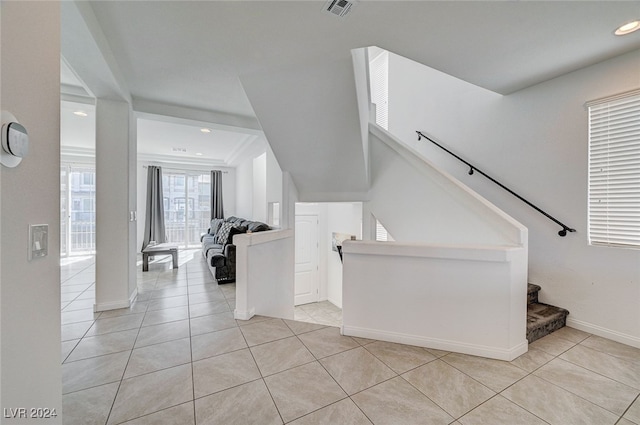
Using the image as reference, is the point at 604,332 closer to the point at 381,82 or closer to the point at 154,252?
the point at 381,82

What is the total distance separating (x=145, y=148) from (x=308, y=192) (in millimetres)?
4556

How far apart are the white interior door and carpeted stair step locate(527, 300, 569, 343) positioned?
4.16 metres

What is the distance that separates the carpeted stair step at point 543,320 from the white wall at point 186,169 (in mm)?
7627

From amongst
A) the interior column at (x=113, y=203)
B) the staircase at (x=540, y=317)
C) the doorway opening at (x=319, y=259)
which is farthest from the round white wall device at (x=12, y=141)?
the doorway opening at (x=319, y=259)

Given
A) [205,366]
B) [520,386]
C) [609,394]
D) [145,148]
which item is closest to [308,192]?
[205,366]

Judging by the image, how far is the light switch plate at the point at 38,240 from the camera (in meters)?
0.89

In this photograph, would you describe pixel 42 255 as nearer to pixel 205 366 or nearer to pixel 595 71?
pixel 205 366

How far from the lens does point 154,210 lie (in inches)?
285

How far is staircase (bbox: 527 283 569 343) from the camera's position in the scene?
8.00ft

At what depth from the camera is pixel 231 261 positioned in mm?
4238

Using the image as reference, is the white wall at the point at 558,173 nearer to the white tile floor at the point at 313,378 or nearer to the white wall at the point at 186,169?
the white tile floor at the point at 313,378

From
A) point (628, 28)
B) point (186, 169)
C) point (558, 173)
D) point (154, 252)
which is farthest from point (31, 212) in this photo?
point (186, 169)

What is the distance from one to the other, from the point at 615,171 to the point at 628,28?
115 centimetres

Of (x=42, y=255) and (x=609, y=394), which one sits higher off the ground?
(x=42, y=255)
